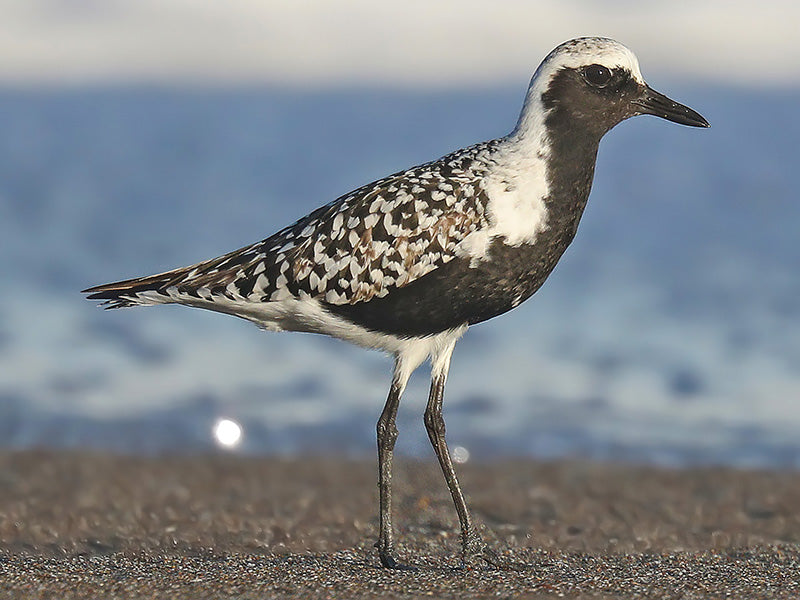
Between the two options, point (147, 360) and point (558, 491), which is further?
point (147, 360)

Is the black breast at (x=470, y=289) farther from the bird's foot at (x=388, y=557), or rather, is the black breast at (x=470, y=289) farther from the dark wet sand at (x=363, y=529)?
the dark wet sand at (x=363, y=529)

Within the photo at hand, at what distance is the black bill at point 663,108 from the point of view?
28.7ft

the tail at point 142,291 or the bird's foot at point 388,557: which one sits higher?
the tail at point 142,291

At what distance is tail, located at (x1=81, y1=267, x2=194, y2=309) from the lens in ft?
29.6

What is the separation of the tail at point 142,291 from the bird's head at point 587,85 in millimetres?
2581

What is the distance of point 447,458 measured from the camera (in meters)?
8.95

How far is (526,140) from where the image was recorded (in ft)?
28.0

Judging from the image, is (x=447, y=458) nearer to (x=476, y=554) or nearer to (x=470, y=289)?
(x=476, y=554)

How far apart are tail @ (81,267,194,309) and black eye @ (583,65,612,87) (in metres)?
2.98

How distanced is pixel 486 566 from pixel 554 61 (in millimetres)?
3302

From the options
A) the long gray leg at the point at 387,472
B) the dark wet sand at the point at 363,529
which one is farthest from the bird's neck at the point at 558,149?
the dark wet sand at the point at 363,529

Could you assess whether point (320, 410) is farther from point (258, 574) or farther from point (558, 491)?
point (258, 574)

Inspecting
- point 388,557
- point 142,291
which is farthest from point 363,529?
point 142,291

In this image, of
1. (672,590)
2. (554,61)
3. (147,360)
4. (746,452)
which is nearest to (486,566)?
(672,590)
